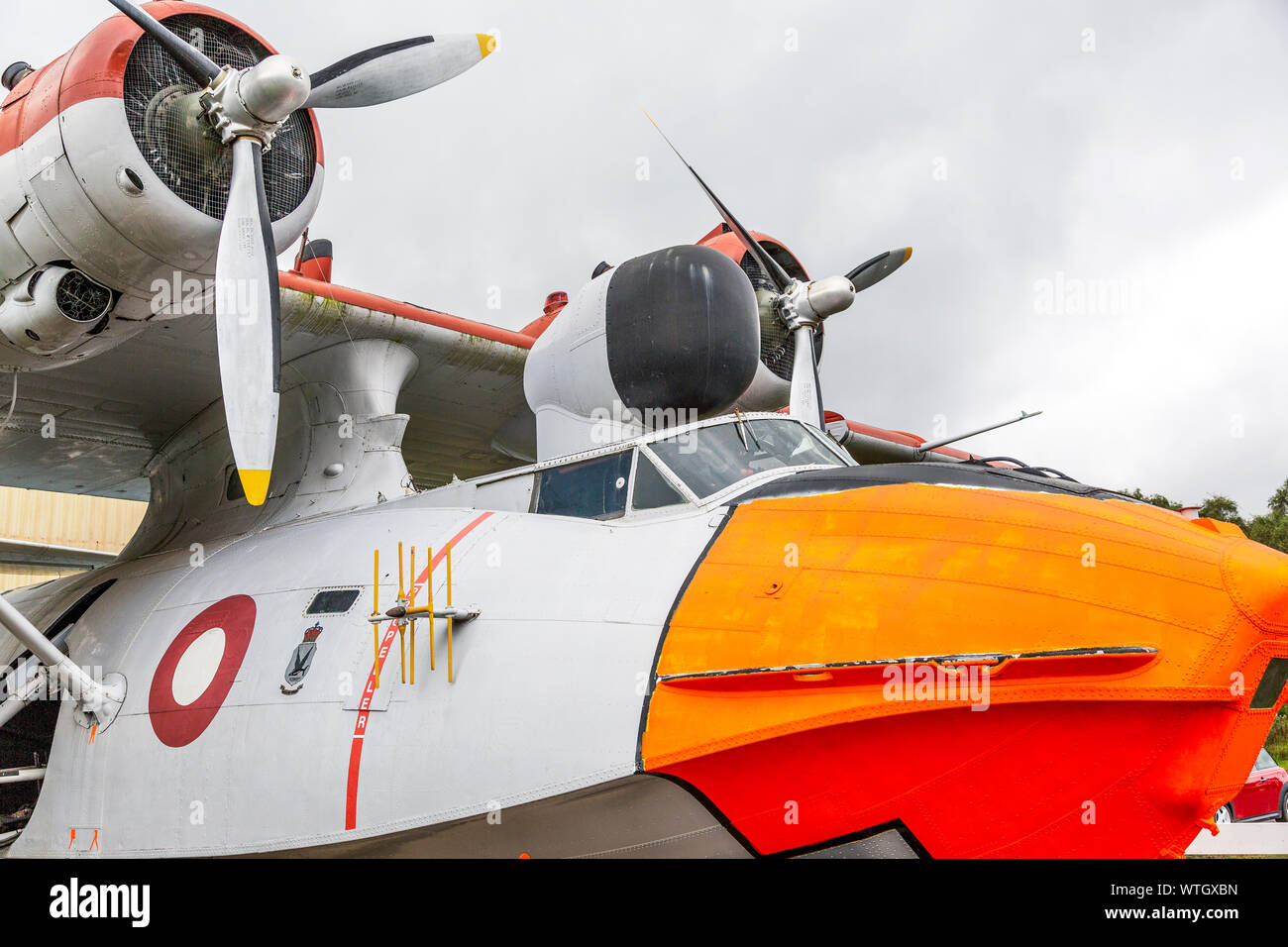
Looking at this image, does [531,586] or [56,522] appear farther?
[56,522]

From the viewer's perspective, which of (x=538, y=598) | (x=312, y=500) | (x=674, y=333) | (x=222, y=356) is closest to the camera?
(x=538, y=598)

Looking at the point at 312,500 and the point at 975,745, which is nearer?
the point at 975,745

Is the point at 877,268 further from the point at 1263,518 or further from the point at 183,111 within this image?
the point at 1263,518

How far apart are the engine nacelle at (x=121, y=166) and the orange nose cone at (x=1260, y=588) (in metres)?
5.39

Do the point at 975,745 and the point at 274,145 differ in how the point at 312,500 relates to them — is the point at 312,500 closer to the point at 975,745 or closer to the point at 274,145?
the point at 274,145

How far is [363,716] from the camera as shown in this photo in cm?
483

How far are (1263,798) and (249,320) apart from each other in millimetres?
12813

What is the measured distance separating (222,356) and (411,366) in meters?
2.96

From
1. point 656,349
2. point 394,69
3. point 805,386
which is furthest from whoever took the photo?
point 805,386

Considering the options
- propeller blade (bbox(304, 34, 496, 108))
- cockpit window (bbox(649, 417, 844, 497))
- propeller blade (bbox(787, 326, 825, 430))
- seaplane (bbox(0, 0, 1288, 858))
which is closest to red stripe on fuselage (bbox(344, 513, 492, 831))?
seaplane (bbox(0, 0, 1288, 858))

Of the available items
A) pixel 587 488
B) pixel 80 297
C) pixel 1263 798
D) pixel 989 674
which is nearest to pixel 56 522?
pixel 80 297
